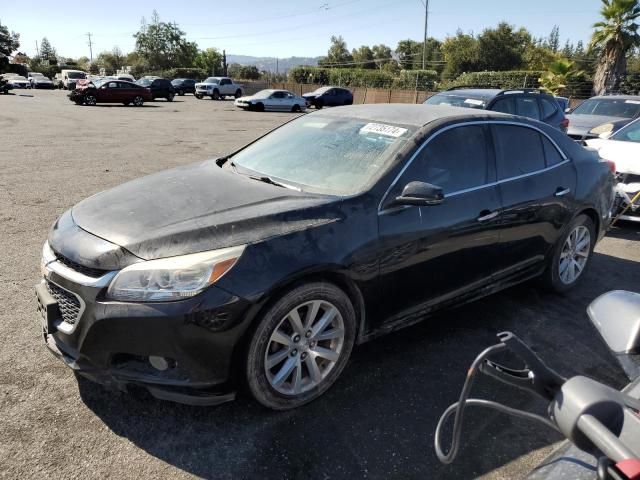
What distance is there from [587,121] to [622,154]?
4833 millimetres

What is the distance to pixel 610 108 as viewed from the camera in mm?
12039

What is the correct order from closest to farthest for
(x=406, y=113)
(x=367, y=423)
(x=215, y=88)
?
(x=367, y=423) → (x=406, y=113) → (x=215, y=88)

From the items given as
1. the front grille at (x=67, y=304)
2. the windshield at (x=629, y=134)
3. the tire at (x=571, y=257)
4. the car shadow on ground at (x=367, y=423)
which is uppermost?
the windshield at (x=629, y=134)

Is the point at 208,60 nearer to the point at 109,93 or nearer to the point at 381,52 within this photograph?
the point at 381,52

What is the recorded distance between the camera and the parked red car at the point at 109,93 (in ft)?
92.7

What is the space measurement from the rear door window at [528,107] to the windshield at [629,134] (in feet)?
6.19

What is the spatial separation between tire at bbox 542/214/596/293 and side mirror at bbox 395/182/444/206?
1.97 meters

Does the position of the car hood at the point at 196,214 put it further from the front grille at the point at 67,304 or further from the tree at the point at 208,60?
the tree at the point at 208,60

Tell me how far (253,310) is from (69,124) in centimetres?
1790

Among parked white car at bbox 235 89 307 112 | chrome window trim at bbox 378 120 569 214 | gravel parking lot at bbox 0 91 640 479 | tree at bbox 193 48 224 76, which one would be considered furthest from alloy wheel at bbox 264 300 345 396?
tree at bbox 193 48 224 76

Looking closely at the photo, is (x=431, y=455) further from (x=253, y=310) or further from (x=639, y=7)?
(x=639, y=7)

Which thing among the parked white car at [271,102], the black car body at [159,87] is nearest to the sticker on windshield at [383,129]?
the parked white car at [271,102]

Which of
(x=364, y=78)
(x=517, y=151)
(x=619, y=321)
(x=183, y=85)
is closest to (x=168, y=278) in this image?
(x=619, y=321)

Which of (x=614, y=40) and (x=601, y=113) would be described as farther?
(x=614, y=40)
